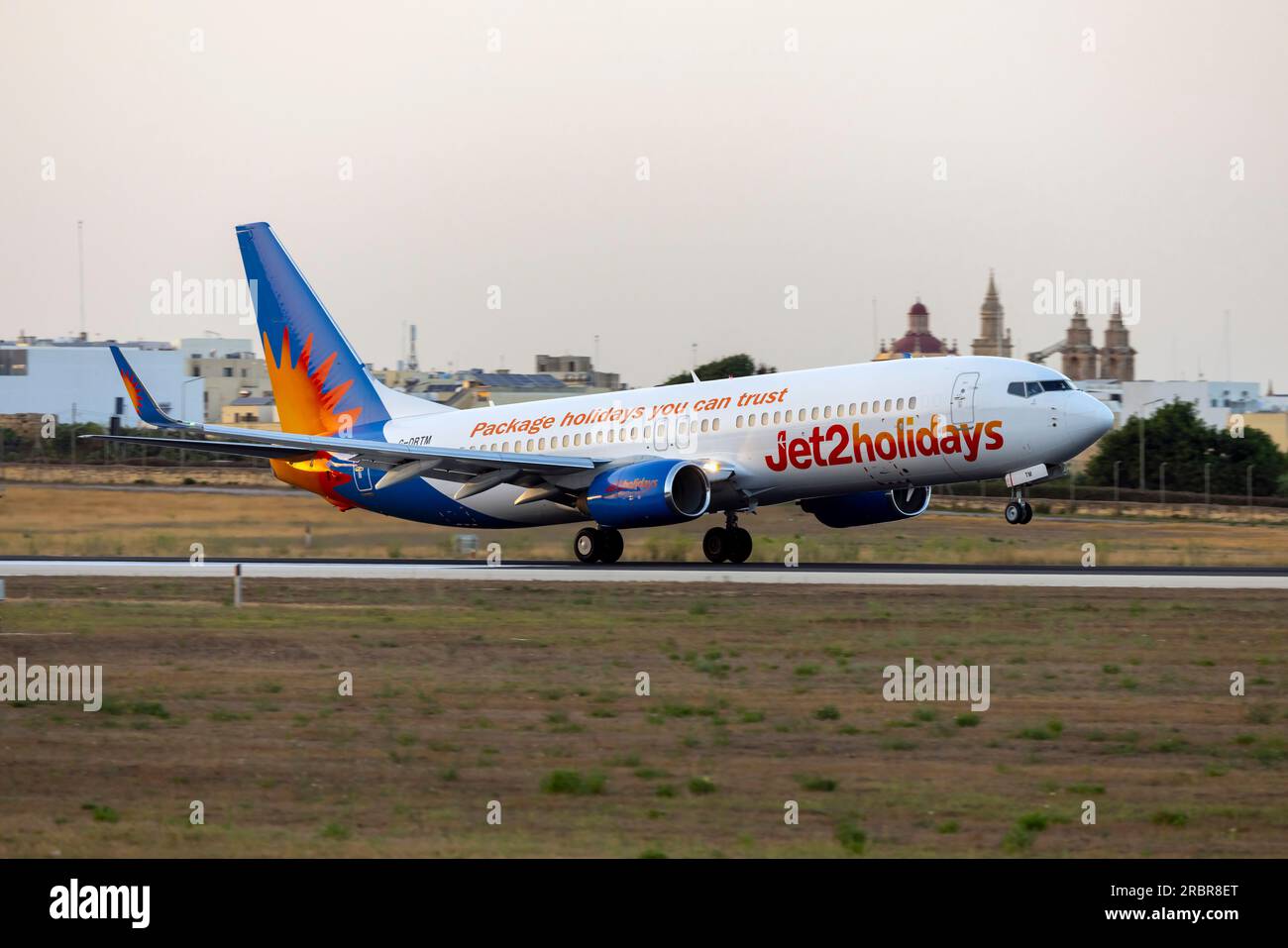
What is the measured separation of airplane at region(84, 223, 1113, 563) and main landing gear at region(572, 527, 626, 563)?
0.04 meters

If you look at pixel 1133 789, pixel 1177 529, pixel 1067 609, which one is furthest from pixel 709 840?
pixel 1177 529

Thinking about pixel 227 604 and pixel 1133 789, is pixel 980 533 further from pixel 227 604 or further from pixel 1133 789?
pixel 1133 789

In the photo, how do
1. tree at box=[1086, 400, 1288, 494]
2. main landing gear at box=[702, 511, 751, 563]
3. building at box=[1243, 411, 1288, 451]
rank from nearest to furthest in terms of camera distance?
main landing gear at box=[702, 511, 751, 563] < tree at box=[1086, 400, 1288, 494] < building at box=[1243, 411, 1288, 451]

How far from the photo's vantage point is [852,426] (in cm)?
3291

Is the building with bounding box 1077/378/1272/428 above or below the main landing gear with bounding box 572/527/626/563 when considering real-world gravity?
above

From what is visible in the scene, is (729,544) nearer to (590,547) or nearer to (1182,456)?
(590,547)

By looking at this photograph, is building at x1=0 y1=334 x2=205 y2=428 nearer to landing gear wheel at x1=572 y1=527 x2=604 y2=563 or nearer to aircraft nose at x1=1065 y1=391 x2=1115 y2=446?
landing gear wheel at x1=572 y1=527 x2=604 y2=563

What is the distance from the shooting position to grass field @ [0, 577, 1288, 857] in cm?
1219

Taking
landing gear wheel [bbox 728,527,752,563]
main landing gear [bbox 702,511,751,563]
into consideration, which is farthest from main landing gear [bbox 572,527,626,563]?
landing gear wheel [bbox 728,527,752,563]

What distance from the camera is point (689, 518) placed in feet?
112

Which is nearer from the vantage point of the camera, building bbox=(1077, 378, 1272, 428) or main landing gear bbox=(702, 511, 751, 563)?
main landing gear bbox=(702, 511, 751, 563)

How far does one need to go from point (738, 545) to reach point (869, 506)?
3.01 m

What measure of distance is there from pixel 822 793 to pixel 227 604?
17.3m

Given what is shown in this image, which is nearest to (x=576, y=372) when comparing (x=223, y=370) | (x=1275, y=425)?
(x=223, y=370)
